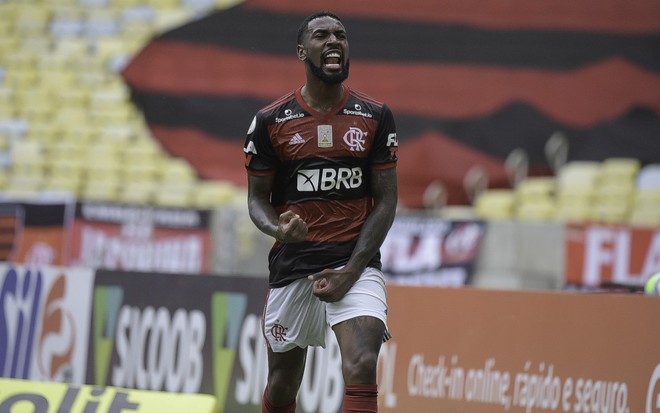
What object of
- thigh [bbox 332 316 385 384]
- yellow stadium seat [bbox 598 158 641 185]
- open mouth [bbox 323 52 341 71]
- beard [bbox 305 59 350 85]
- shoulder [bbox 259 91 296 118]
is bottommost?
thigh [bbox 332 316 385 384]

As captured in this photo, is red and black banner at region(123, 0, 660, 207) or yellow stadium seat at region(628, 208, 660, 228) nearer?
yellow stadium seat at region(628, 208, 660, 228)

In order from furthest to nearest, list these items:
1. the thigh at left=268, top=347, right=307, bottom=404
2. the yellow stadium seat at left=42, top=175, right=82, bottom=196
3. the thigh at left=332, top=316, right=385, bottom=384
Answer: the yellow stadium seat at left=42, top=175, right=82, bottom=196 → the thigh at left=268, top=347, right=307, bottom=404 → the thigh at left=332, top=316, right=385, bottom=384

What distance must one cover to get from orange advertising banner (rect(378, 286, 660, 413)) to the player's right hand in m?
2.85

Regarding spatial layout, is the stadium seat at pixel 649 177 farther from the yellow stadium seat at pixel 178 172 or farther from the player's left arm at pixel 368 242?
the player's left arm at pixel 368 242

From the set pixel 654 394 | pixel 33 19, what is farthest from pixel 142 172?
pixel 654 394

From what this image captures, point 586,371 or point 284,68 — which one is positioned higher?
point 284,68

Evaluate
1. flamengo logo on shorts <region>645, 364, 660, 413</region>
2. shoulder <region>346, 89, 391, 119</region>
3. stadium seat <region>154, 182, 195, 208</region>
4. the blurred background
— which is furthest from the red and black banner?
shoulder <region>346, 89, 391, 119</region>

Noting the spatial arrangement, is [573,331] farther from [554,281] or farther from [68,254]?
[68,254]

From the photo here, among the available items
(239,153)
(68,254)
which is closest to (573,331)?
(68,254)

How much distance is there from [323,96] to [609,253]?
7936mm

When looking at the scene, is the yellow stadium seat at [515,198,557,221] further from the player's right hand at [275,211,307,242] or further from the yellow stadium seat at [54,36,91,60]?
the player's right hand at [275,211,307,242]

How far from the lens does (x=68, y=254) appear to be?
15391 mm

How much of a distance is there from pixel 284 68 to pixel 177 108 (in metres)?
1.83

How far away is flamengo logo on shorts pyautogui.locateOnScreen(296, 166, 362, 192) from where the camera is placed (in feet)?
19.9
